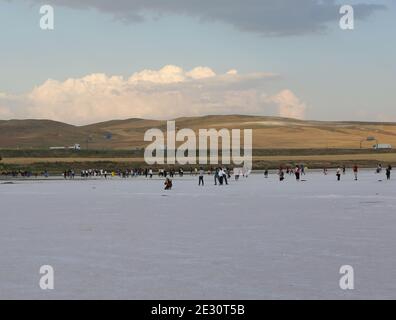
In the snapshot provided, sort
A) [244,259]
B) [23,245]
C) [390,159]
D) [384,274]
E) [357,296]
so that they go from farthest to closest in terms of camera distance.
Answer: [390,159] → [23,245] → [244,259] → [384,274] → [357,296]

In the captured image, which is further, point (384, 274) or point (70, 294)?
point (384, 274)

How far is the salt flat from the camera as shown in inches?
421

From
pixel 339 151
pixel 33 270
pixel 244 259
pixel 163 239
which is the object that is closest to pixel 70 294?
pixel 33 270

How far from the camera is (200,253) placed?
14.3 metres

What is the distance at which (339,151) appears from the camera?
548ft

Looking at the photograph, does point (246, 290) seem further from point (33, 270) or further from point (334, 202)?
point (334, 202)

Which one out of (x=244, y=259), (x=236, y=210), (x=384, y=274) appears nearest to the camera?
(x=384, y=274)

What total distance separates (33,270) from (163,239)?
4946 millimetres

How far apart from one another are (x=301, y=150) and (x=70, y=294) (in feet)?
539

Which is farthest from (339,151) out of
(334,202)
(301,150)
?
(334,202)

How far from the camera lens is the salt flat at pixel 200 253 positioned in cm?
1070

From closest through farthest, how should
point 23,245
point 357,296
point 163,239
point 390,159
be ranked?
point 357,296 → point 23,245 → point 163,239 → point 390,159
